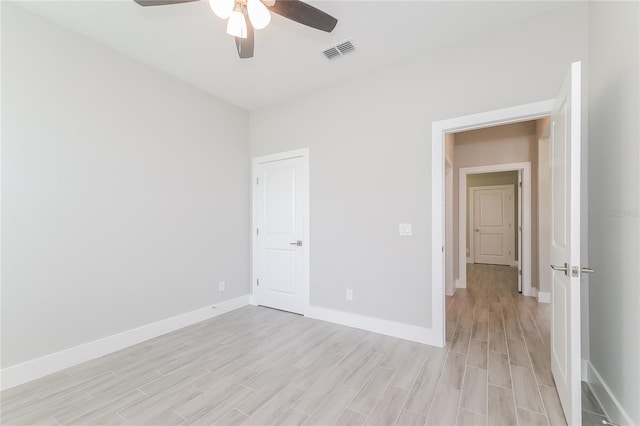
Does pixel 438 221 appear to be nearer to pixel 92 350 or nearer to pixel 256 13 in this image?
pixel 256 13

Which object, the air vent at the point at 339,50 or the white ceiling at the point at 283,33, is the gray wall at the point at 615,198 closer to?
the white ceiling at the point at 283,33

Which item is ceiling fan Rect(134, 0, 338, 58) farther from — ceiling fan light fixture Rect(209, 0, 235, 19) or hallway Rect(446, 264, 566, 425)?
hallway Rect(446, 264, 566, 425)

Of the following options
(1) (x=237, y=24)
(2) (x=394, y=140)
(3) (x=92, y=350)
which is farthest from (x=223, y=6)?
(3) (x=92, y=350)

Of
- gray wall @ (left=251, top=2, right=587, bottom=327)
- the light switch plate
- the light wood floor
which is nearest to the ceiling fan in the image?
gray wall @ (left=251, top=2, right=587, bottom=327)

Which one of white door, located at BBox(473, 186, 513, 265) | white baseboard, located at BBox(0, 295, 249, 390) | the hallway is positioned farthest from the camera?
white door, located at BBox(473, 186, 513, 265)

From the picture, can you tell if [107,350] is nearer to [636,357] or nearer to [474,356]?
[474,356]

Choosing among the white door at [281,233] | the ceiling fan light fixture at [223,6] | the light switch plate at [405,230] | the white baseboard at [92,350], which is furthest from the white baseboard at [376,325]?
the ceiling fan light fixture at [223,6]

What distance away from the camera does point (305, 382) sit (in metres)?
2.03

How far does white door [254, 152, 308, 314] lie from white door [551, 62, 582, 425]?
96.9 inches

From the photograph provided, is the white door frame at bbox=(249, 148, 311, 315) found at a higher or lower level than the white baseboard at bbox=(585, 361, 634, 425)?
higher

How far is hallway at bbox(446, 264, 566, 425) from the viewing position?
1684 mm

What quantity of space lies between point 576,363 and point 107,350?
11.8 feet

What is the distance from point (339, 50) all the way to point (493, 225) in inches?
261

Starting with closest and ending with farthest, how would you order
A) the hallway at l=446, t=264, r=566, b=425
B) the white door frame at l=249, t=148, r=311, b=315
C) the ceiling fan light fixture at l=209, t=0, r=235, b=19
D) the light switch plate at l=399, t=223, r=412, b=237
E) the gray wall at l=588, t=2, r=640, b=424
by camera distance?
the gray wall at l=588, t=2, r=640, b=424 < the ceiling fan light fixture at l=209, t=0, r=235, b=19 < the hallway at l=446, t=264, r=566, b=425 < the light switch plate at l=399, t=223, r=412, b=237 < the white door frame at l=249, t=148, r=311, b=315
